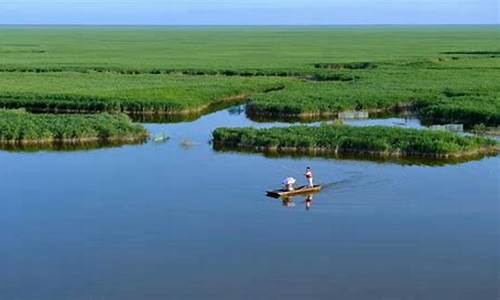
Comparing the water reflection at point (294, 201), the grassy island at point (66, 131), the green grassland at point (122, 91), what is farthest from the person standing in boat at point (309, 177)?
the green grassland at point (122, 91)

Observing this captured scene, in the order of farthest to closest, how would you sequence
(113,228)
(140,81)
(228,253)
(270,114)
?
1. (140,81)
2. (270,114)
3. (113,228)
4. (228,253)

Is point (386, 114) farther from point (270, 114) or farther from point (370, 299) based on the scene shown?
point (370, 299)

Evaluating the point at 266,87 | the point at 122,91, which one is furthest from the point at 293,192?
the point at 266,87

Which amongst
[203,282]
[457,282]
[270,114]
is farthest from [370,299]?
[270,114]

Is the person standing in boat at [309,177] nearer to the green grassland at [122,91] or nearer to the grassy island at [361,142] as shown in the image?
the grassy island at [361,142]

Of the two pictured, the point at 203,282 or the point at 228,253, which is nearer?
the point at 203,282

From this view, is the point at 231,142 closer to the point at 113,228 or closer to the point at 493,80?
the point at 113,228

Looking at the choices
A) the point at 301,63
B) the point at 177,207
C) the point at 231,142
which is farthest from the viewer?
the point at 301,63
